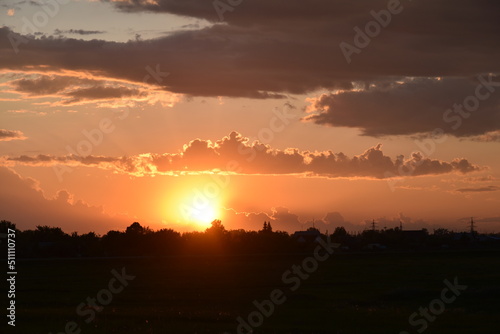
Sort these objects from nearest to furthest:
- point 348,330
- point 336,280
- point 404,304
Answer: point 348,330 < point 404,304 < point 336,280

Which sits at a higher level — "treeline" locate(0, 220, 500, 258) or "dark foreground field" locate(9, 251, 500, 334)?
"treeline" locate(0, 220, 500, 258)

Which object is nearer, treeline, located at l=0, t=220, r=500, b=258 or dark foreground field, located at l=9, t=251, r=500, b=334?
dark foreground field, located at l=9, t=251, r=500, b=334

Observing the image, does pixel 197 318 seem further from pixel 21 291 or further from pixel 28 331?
pixel 21 291

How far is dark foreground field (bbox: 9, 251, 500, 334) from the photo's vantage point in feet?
104

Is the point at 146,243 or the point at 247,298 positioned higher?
the point at 146,243

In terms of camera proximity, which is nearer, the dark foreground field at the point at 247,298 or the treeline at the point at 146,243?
the dark foreground field at the point at 247,298

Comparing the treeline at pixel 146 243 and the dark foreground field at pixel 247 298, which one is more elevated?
the treeline at pixel 146 243

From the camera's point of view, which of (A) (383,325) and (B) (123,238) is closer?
(A) (383,325)

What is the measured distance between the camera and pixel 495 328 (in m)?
31.6

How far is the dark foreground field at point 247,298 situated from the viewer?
3166 cm

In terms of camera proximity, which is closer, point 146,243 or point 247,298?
point 247,298

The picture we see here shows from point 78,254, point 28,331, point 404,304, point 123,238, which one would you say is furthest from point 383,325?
point 123,238

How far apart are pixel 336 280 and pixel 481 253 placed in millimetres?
65474

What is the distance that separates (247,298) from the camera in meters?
46.9
